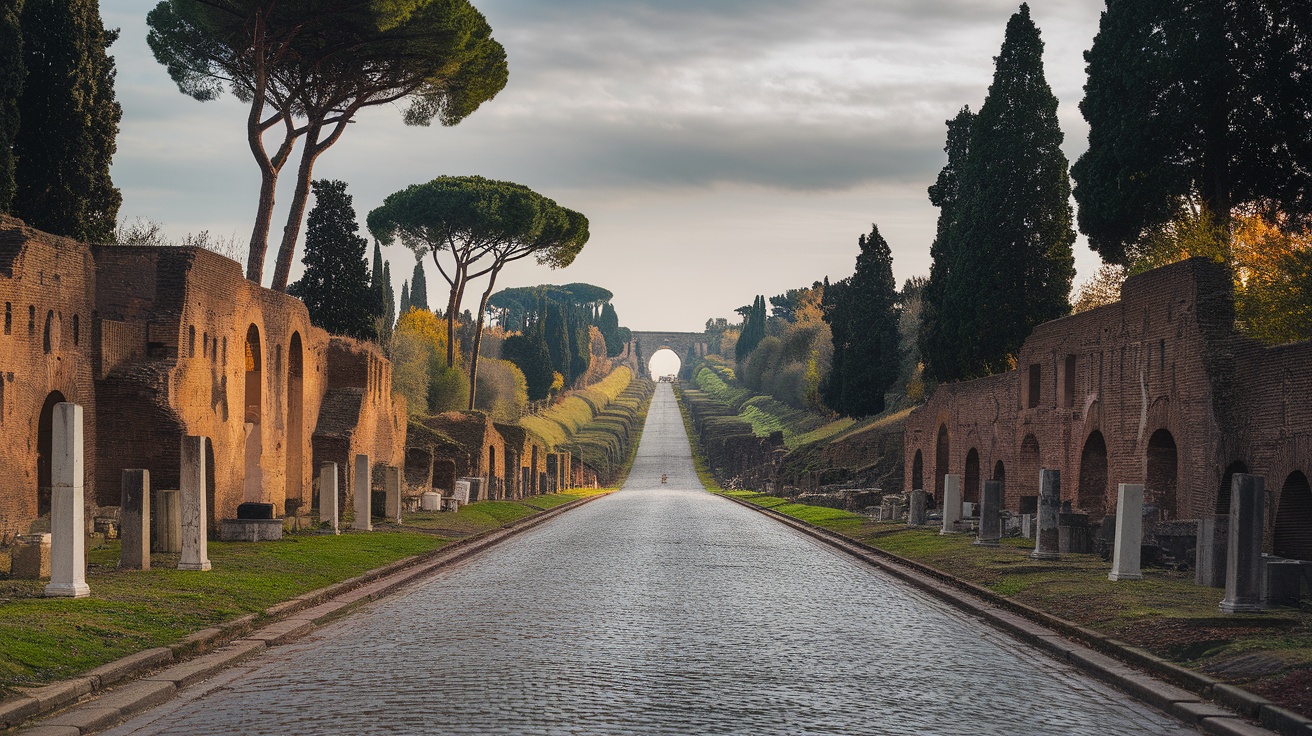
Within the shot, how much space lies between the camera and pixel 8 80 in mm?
21953

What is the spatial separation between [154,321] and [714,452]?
7013 centimetres

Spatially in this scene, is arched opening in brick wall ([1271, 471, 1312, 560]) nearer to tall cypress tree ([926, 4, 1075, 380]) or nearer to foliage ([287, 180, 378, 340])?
tall cypress tree ([926, 4, 1075, 380])

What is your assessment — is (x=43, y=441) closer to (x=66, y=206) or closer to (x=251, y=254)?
(x=66, y=206)

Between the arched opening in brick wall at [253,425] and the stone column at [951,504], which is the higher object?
the arched opening in brick wall at [253,425]

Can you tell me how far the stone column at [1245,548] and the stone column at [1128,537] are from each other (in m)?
3.25

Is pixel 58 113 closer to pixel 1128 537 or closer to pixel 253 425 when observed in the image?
pixel 253 425

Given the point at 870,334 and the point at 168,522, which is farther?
the point at 870,334

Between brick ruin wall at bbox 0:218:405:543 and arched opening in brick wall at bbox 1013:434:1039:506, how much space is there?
16.4 meters

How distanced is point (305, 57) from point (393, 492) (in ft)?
35.1

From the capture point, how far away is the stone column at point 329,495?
22484 millimetres

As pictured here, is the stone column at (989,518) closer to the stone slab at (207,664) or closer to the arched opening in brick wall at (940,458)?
the stone slab at (207,664)

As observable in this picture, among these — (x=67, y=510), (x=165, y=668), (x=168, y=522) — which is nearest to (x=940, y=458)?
(x=168, y=522)

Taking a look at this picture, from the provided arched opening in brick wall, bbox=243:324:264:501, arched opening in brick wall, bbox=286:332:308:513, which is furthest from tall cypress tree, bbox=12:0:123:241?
arched opening in brick wall, bbox=286:332:308:513

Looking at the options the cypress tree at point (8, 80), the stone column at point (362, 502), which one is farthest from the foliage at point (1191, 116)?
the cypress tree at point (8, 80)
